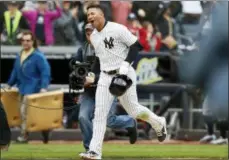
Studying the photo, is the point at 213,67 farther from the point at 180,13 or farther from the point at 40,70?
the point at 180,13

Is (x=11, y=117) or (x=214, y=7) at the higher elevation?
(x=214, y=7)

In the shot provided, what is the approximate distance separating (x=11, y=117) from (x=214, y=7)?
4.55 metres

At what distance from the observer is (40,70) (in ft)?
59.8

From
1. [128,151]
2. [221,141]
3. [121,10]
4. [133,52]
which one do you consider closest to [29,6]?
[121,10]

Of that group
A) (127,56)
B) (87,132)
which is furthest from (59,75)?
(127,56)

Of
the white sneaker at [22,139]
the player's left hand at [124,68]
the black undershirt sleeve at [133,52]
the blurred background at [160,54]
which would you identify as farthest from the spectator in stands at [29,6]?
the player's left hand at [124,68]

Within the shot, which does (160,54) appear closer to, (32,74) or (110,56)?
(32,74)

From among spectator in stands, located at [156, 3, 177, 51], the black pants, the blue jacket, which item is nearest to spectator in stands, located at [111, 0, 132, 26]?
spectator in stands, located at [156, 3, 177, 51]

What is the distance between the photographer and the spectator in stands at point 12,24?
20.8 metres

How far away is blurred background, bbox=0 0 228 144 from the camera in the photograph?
18916 millimetres

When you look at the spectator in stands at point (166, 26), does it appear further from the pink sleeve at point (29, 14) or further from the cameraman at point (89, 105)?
the cameraman at point (89, 105)

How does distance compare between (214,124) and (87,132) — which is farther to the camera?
(214,124)

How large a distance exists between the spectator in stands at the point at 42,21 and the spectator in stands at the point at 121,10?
147 cm

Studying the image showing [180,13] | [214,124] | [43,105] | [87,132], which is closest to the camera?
[87,132]
